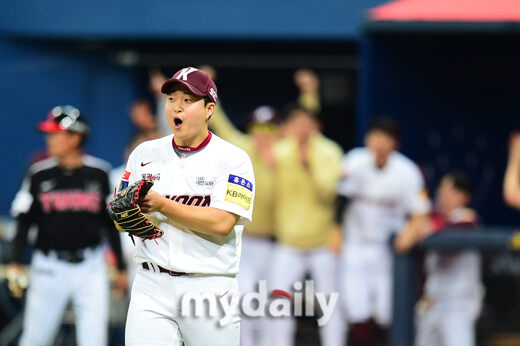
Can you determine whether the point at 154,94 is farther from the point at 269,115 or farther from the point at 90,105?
the point at 269,115

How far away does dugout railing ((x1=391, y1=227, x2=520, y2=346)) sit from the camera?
6.51m

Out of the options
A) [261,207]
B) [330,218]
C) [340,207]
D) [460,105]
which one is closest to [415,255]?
[340,207]

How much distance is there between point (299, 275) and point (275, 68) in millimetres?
3995

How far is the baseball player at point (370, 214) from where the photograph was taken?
295 inches

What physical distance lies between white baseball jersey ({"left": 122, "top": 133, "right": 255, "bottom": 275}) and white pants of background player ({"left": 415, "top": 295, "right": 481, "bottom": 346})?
2971 mm

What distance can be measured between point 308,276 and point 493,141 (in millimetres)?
2154

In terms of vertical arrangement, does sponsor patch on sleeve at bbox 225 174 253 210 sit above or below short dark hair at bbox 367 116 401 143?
below

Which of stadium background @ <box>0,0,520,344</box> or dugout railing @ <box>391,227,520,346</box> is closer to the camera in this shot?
dugout railing @ <box>391,227,520,346</box>

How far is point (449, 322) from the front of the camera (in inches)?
262

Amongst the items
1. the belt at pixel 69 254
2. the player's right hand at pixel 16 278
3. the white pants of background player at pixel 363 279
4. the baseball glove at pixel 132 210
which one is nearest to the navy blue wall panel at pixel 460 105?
the white pants of background player at pixel 363 279

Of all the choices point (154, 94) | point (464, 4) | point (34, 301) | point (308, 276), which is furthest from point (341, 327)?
point (154, 94)

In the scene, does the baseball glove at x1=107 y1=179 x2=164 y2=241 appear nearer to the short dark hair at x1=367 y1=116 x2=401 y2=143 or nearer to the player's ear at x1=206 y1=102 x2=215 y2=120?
the player's ear at x1=206 y1=102 x2=215 y2=120

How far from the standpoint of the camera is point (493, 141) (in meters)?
8.88

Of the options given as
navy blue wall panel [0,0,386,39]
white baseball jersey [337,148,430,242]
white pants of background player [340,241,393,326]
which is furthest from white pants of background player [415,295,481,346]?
navy blue wall panel [0,0,386,39]
